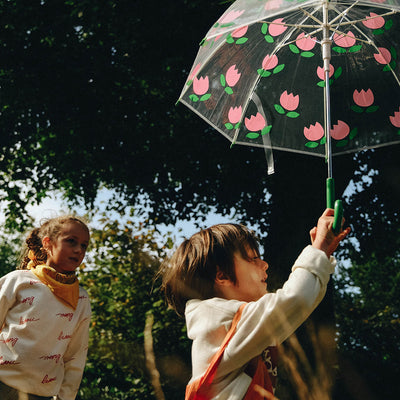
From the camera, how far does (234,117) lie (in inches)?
122

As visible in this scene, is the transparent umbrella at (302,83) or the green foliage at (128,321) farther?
the green foliage at (128,321)

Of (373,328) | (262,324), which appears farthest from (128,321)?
(373,328)

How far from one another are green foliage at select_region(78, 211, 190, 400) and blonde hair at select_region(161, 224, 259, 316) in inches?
221

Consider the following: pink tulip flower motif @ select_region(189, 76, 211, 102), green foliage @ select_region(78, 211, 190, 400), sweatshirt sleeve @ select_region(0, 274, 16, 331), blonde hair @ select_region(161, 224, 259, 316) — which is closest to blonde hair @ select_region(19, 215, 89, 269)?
sweatshirt sleeve @ select_region(0, 274, 16, 331)

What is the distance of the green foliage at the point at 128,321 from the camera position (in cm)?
775

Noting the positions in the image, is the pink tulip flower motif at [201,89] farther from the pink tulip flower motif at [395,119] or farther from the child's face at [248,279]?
the child's face at [248,279]

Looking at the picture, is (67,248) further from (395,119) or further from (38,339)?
(395,119)

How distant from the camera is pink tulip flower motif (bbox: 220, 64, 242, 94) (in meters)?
3.08

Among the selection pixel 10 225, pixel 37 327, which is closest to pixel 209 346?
pixel 37 327

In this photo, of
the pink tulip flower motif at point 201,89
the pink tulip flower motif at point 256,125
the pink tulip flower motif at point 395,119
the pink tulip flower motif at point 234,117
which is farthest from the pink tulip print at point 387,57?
the pink tulip flower motif at point 201,89

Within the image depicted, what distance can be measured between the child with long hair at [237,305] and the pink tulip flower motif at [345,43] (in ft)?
5.23

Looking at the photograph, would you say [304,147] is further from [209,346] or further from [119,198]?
[119,198]

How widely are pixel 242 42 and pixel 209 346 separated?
204 cm

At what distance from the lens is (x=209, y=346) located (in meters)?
1.67
